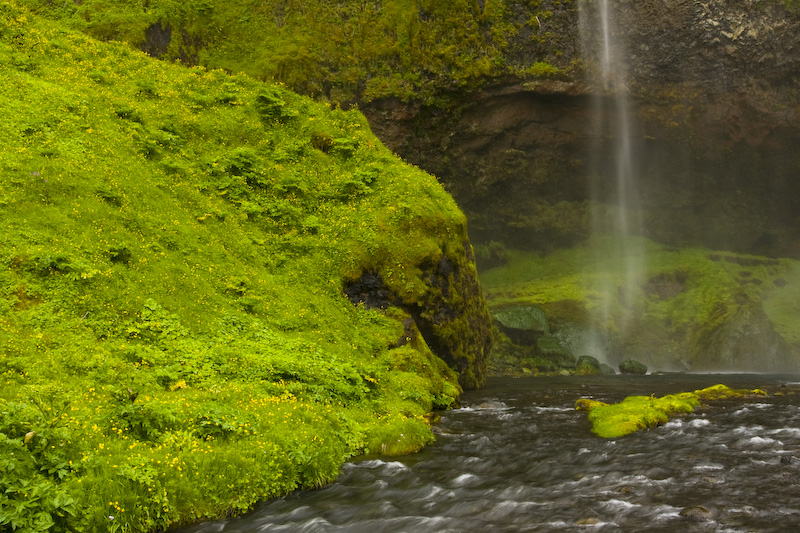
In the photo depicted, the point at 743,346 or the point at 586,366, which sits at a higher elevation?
the point at 743,346

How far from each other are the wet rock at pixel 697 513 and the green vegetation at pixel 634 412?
6077 mm

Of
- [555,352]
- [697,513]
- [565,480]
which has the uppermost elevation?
[697,513]

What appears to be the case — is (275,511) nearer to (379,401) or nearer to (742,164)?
(379,401)

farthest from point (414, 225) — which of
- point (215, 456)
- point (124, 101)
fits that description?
point (215, 456)

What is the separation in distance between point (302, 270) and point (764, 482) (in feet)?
53.4

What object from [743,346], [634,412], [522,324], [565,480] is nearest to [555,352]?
[522,324]

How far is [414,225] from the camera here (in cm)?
2562

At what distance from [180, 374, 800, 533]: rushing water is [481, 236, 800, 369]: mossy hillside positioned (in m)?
33.4

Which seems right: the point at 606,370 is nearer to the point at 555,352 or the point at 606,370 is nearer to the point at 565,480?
the point at 555,352

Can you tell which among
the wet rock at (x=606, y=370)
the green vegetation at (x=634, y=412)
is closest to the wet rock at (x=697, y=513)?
the green vegetation at (x=634, y=412)

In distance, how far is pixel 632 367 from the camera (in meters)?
44.5

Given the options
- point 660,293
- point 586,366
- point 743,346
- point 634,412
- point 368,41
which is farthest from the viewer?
point 660,293

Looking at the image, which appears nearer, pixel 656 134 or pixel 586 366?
pixel 586 366

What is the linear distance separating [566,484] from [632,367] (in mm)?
35975
